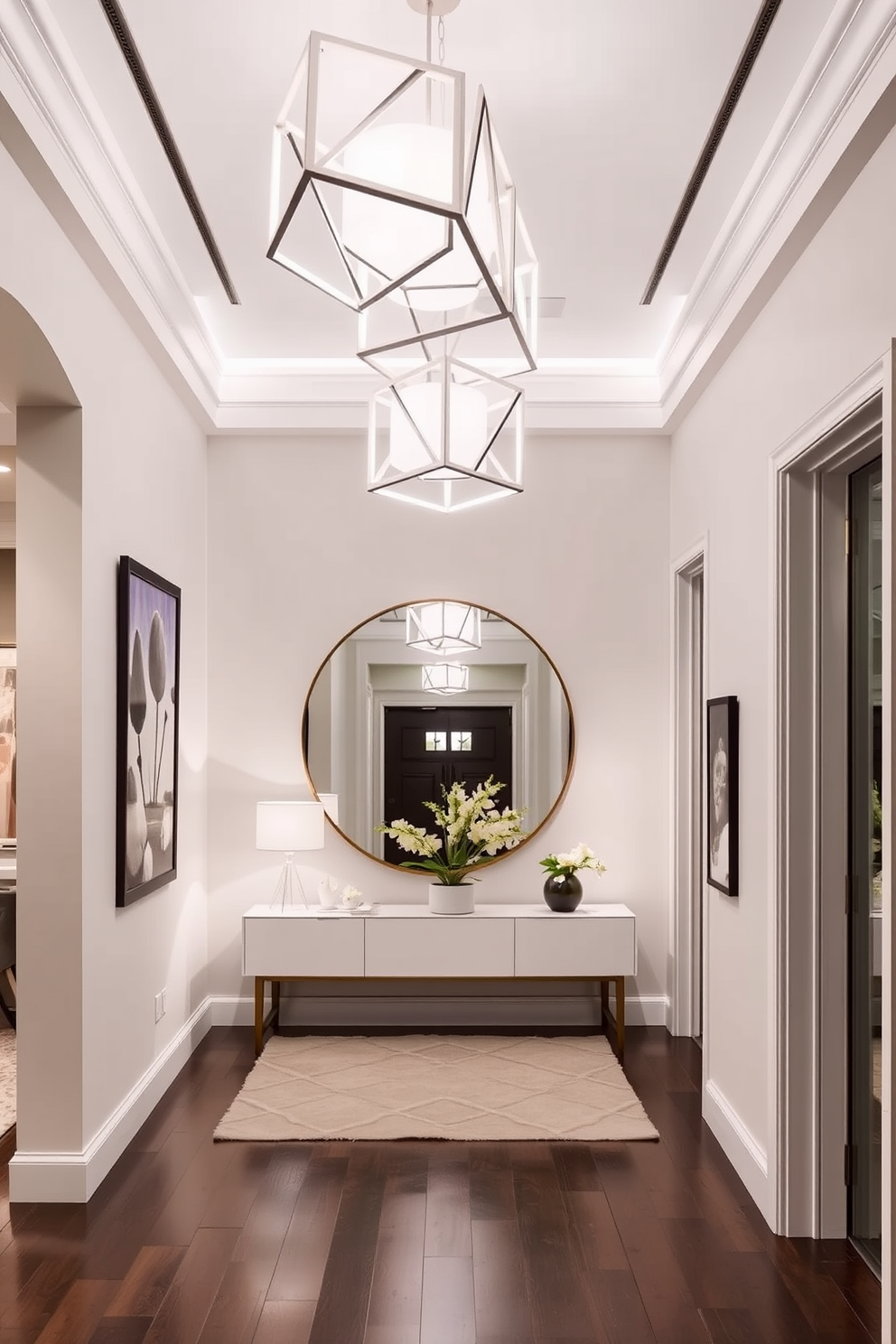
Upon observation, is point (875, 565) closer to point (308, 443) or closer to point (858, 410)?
point (858, 410)

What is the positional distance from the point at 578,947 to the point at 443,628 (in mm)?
1598

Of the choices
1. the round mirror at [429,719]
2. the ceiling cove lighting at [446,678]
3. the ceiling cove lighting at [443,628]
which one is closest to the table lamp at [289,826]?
the round mirror at [429,719]

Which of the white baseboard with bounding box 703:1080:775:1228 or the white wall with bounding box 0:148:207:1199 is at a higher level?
the white wall with bounding box 0:148:207:1199

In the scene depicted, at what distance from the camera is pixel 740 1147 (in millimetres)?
3342

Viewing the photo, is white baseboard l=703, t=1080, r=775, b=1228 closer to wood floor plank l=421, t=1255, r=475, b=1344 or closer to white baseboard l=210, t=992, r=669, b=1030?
wood floor plank l=421, t=1255, r=475, b=1344

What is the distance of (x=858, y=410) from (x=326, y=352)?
Result: 2.93 metres

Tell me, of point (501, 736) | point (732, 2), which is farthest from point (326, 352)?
point (732, 2)

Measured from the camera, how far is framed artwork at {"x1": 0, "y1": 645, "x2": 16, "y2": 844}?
5578 millimetres

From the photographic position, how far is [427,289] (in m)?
2.15

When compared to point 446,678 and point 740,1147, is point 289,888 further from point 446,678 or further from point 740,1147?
point 740,1147

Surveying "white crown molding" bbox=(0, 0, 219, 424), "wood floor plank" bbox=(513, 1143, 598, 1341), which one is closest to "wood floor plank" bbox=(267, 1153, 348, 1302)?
"wood floor plank" bbox=(513, 1143, 598, 1341)

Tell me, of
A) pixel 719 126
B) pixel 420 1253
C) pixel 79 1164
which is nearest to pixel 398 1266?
pixel 420 1253

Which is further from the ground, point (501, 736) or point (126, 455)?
point (126, 455)

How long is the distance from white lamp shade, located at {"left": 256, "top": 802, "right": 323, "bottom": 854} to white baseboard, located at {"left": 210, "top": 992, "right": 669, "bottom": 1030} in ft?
2.80
